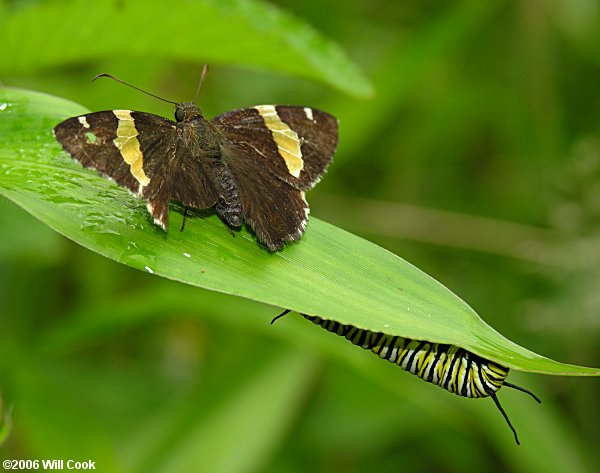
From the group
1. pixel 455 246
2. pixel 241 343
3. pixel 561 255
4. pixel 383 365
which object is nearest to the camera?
pixel 383 365

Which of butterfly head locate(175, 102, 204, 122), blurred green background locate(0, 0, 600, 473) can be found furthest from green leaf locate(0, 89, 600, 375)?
blurred green background locate(0, 0, 600, 473)

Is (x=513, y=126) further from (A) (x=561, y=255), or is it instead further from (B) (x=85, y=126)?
(B) (x=85, y=126)

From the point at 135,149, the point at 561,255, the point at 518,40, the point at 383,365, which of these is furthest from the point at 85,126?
the point at 518,40

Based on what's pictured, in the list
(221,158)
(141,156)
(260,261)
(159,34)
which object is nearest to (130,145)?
Result: (141,156)

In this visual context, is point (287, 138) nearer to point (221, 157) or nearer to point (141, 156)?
point (221, 157)

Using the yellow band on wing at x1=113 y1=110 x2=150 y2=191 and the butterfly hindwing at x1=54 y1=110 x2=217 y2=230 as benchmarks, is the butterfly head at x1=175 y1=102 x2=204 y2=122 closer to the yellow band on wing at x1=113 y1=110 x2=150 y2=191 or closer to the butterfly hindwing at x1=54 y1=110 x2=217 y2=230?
the butterfly hindwing at x1=54 y1=110 x2=217 y2=230

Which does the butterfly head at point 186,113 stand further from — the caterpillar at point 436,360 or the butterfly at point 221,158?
the caterpillar at point 436,360
